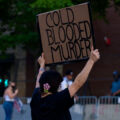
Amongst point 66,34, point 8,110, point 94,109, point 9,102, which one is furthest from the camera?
point 9,102

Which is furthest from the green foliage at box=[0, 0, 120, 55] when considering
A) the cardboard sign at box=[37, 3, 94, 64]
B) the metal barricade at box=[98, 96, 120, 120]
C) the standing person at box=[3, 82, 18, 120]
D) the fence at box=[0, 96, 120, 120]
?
the cardboard sign at box=[37, 3, 94, 64]

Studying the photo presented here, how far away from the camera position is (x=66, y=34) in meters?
A: 5.55

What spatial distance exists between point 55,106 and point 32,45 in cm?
1377

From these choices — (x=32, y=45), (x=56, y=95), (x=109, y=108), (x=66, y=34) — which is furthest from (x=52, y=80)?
(x=32, y=45)

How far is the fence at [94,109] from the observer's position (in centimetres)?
1252

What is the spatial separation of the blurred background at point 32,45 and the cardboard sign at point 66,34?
315 inches

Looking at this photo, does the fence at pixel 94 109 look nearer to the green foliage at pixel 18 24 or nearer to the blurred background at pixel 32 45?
the blurred background at pixel 32 45

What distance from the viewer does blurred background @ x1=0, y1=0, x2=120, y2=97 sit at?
653 inches

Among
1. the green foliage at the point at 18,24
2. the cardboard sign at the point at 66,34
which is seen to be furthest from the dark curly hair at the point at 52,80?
the green foliage at the point at 18,24

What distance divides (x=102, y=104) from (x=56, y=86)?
330 inches

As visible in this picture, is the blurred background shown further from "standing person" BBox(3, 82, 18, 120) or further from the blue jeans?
the blue jeans

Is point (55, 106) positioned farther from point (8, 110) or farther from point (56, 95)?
point (8, 110)

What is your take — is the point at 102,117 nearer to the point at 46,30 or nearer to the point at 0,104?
the point at 0,104

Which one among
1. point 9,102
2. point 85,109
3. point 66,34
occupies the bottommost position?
point 85,109
